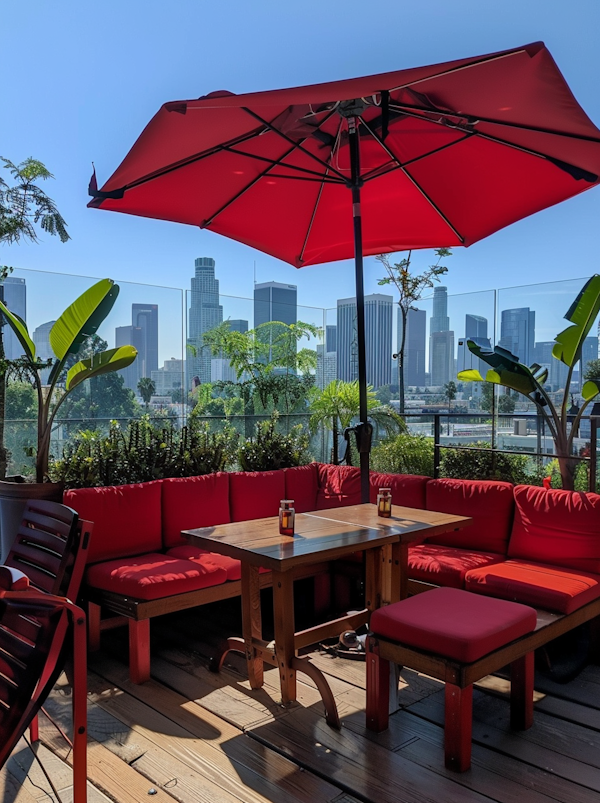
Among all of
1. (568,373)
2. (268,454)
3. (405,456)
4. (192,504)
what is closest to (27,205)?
(268,454)

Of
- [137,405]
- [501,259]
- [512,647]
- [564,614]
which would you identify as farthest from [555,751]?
[501,259]

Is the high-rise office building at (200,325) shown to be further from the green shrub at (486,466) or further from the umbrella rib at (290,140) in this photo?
the umbrella rib at (290,140)

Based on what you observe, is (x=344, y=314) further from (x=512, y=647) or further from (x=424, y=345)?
(x=512, y=647)

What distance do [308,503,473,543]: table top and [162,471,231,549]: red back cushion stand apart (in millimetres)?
1036

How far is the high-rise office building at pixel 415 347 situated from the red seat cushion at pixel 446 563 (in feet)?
15.1

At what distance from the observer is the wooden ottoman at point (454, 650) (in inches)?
99.2

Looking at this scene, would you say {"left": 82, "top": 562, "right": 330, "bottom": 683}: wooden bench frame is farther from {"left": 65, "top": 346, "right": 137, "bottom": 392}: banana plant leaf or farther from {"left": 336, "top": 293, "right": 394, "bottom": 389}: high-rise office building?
{"left": 336, "top": 293, "right": 394, "bottom": 389}: high-rise office building

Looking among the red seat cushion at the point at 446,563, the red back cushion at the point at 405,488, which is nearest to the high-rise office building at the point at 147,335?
the red back cushion at the point at 405,488

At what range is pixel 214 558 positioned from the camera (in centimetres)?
397

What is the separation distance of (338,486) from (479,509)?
116 centimetres

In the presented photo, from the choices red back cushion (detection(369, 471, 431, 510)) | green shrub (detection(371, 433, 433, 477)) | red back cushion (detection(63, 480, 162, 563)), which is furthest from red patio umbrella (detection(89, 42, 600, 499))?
green shrub (detection(371, 433, 433, 477))

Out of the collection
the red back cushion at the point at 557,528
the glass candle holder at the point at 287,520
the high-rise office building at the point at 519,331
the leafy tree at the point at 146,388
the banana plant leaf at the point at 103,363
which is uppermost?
the high-rise office building at the point at 519,331

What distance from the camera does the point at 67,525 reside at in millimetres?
2309

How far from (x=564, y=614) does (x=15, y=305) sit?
4730mm
